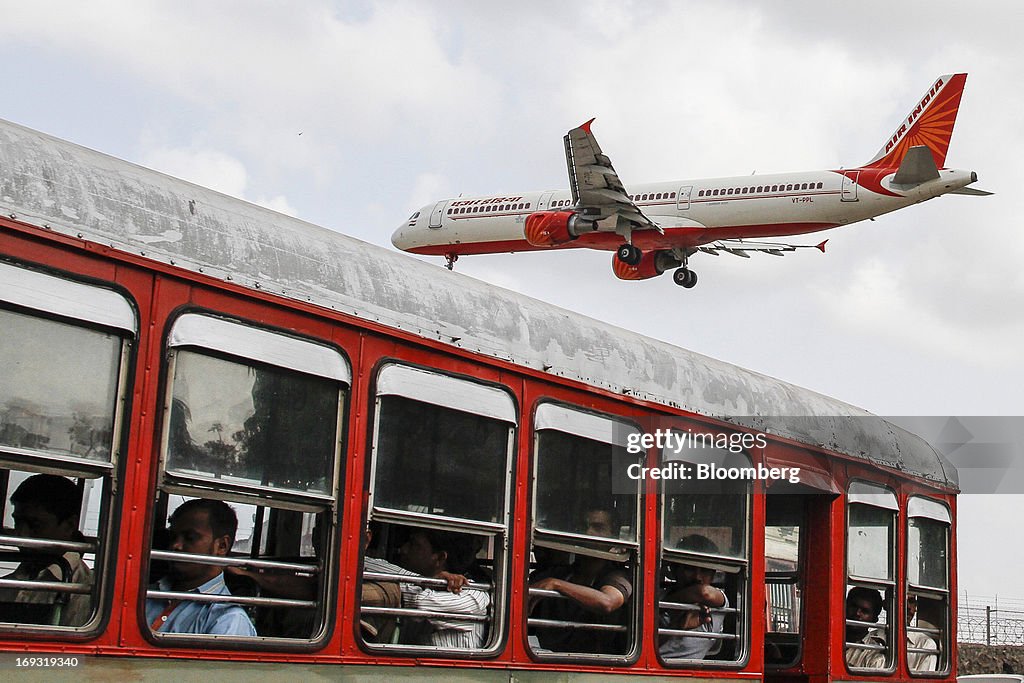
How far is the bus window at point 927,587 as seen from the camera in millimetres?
8289

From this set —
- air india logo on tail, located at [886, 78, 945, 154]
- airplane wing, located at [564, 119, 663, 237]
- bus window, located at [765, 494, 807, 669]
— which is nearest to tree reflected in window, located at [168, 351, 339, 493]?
bus window, located at [765, 494, 807, 669]

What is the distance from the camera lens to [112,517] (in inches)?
165

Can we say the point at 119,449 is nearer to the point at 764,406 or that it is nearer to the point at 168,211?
the point at 168,211

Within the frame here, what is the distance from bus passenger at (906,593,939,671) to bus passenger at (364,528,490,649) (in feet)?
12.2

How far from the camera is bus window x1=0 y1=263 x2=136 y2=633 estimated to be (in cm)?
395

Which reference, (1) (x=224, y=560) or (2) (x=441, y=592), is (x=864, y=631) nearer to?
(2) (x=441, y=592)

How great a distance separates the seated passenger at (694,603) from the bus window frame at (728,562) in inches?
1.3

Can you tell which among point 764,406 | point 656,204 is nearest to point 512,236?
point 656,204

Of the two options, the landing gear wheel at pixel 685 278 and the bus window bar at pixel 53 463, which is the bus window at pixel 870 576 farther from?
the landing gear wheel at pixel 685 278

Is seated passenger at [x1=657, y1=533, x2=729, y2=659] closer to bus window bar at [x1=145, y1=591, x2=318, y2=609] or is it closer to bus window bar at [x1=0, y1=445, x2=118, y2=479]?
bus window bar at [x1=145, y1=591, x2=318, y2=609]

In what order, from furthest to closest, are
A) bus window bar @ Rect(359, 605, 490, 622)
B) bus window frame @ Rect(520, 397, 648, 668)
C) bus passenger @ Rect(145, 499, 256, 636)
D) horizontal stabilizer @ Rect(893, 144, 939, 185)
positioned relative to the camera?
horizontal stabilizer @ Rect(893, 144, 939, 185), bus window frame @ Rect(520, 397, 648, 668), bus window bar @ Rect(359, 605, 490, 622), bus passenger @ Rect(145, 499, 256, 636)

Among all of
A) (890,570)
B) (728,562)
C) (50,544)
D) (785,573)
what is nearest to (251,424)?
(50,544)

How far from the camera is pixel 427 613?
5199 millimetres

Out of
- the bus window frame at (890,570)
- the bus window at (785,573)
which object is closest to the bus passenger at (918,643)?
the bus window frame at (890,570)
